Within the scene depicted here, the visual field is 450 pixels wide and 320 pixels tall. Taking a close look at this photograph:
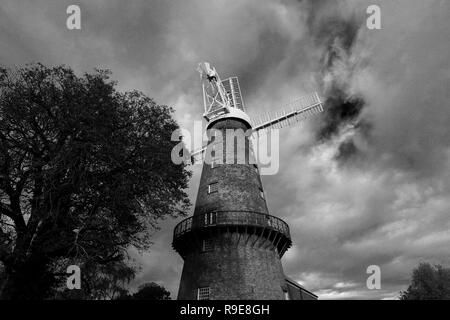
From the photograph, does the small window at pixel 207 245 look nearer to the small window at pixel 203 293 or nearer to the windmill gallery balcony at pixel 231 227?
the windmill gallery balcony at pixel 231 227

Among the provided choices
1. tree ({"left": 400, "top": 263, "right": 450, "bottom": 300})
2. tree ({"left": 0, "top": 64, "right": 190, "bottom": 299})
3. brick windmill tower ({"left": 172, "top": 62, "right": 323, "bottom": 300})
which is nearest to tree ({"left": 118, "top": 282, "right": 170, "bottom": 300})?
brick windmill tower ({"left": 172, "top": 62, "right": 323, "bottom": 300})

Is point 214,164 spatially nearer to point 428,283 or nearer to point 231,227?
point 231,227

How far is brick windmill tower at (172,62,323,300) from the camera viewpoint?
19.8m

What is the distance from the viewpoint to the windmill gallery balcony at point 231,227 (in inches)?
821

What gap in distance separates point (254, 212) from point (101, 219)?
33.9 ft

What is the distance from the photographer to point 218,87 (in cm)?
3138

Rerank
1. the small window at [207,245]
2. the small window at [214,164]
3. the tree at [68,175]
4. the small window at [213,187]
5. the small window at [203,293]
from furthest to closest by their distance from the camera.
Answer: the small window at [214,164] < the small window at [213,187] < the small window at [207,245] < the small window at [203,293] < the tree at [68,175]

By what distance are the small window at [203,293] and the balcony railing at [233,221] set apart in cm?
384

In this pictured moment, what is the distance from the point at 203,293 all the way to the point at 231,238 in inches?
150

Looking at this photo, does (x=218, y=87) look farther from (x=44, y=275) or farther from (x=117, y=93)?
(x=44, y=275)

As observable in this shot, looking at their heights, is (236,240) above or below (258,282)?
above

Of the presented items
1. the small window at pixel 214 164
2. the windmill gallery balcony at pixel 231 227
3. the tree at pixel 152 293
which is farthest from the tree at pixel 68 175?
the tree at pixel 152 293
